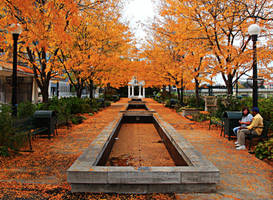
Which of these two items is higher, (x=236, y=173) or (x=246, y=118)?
(x=246, y=118)

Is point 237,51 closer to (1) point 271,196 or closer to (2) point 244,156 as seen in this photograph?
(2) point 244,156

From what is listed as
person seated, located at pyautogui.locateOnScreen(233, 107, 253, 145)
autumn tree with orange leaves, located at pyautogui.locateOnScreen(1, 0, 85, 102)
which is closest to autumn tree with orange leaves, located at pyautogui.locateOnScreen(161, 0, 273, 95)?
person seated, located at pyautogui.locateOnScreen(233, 107, 253, 145)

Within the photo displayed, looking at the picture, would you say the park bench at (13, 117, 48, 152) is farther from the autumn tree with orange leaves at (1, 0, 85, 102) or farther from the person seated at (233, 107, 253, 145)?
the person seated at (233, 107, 253, 145)

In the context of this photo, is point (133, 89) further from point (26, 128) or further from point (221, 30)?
point (26, 128)

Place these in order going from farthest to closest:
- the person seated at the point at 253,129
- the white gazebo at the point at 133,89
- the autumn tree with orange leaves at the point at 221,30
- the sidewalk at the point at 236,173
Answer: the white gazebo at the point at 133,89, the autumn tree with orange leaves at the point at 221,30, the person seated at the point at 253,129, the sidewalk at the point at 236,173

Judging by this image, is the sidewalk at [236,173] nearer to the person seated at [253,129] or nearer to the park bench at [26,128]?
the person seated at [253,129]

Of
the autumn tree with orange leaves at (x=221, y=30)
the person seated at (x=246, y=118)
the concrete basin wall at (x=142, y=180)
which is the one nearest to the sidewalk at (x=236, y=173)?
the concrete basin wall at (x=142, y=180)

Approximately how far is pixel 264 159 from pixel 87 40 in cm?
1122

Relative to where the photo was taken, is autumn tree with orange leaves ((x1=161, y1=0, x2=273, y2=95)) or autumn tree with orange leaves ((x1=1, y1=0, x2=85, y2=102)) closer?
autumn tree with orange leaves ((x1=1, y1=0, x2=85, y2=102))

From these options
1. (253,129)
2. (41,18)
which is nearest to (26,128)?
(41,18)

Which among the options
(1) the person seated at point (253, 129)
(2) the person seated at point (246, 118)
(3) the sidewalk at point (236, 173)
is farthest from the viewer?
(2) the person seated at point (246, 118)

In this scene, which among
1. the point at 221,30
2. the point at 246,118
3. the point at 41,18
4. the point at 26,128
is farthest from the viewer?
the point at 221,30

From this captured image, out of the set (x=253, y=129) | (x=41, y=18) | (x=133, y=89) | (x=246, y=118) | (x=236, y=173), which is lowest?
(x=236, y=173)

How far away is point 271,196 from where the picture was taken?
396cm
